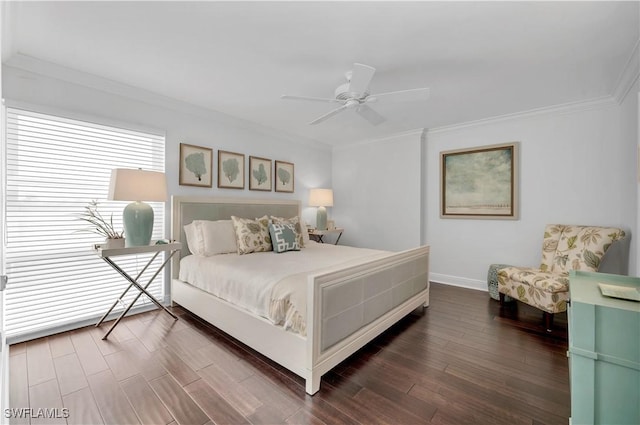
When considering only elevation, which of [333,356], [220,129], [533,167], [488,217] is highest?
[220,129]

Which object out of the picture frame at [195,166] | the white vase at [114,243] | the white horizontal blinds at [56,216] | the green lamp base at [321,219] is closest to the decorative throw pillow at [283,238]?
the picture frame at [195,166]

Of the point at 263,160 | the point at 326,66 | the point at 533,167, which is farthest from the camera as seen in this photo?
the point at 263,160

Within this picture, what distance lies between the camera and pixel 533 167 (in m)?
3.57

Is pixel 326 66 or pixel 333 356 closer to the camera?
pixel 333 356

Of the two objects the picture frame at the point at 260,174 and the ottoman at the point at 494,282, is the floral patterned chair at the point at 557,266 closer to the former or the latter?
the ottoman at the point at 494,282

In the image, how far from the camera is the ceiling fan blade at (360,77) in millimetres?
1947

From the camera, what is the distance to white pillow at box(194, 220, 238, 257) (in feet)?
10.0

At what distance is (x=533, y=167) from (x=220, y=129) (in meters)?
4.11

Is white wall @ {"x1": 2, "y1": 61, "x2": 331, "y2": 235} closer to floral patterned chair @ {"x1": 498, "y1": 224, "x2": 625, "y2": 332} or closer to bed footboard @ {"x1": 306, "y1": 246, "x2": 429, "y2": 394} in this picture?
bed footboard @ {"x1": 306, "y1": 246, "x2": 429, "y2": 394}

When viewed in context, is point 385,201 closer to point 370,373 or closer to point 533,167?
point 533,167

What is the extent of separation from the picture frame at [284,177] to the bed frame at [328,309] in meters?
1.42

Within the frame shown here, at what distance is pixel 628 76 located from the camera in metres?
2.51

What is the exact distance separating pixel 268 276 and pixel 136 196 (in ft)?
4.58

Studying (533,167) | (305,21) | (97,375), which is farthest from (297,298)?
(533,167)
